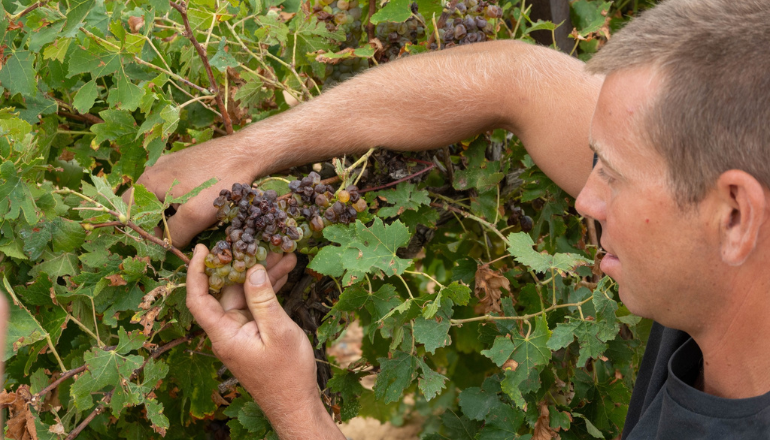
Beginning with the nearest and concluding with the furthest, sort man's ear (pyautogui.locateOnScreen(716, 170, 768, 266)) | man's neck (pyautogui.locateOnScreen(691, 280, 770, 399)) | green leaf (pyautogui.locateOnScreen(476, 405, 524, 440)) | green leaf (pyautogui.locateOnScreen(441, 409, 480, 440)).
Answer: man's ear (pyautogui.locateOnScreen(716, 170, 768, 266)) → man's neck (pyautogui.locateOnScreen(691, 280, 770, 399)) → green leaf (pyautogui.locateOnScreen(476, 405, 524, 440)) → green leaf (pyautogui.locateOnScreen(441, 409, 480, 440))

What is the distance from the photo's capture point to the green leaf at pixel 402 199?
1.87 meters

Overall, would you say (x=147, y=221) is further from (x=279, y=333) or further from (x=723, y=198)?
(x=723, y=198)

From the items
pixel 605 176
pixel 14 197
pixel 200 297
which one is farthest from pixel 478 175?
pixel 14 197

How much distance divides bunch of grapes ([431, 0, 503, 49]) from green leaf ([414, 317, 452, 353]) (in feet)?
2.90

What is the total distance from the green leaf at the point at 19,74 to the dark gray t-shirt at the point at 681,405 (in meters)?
1.81

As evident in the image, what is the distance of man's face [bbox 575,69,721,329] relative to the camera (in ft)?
4.41

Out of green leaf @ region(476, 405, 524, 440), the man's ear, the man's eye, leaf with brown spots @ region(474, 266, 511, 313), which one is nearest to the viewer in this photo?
the man's ear

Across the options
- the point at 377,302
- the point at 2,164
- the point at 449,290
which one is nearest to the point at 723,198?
the point at 449,290

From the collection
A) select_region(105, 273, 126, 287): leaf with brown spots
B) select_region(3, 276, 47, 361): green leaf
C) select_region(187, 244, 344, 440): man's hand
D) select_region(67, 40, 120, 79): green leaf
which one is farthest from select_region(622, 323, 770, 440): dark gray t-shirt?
select_region(67, 40, 120, 79): green leaf

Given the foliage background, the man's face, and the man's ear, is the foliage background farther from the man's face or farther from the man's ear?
the man's ear

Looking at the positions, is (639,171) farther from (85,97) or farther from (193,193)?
(85,97)

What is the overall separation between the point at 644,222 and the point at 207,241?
42.9 inches

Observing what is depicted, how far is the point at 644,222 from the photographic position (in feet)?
4.59

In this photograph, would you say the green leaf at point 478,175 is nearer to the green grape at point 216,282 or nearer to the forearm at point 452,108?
the forearm at point 452,108
